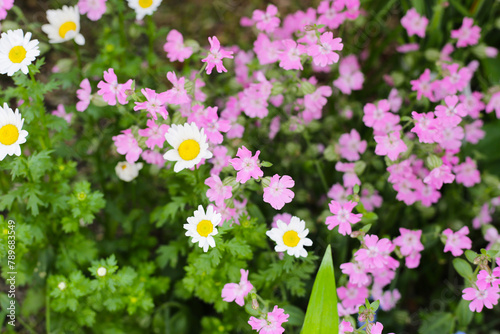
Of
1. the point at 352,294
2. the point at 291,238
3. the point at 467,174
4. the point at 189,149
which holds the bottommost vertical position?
the point at 352,294

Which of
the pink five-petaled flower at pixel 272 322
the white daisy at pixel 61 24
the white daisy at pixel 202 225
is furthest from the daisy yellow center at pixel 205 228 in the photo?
the white daisy at pixel 61 24

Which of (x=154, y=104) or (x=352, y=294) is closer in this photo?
(x=154, y=104)

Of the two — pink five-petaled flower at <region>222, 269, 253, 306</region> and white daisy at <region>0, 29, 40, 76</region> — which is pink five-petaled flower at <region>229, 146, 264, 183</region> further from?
white daisy at <region>0, 29, 40, 76</region>

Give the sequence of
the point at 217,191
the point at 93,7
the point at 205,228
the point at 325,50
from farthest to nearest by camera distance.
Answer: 1. the point at 93,7
2. the point at 325,50
3. the point at 217,191
4. the point at 205,228

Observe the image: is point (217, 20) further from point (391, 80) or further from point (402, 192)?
point (402, 192)

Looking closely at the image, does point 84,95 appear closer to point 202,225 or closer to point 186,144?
point 186,144

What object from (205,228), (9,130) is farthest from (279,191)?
(9,130)
